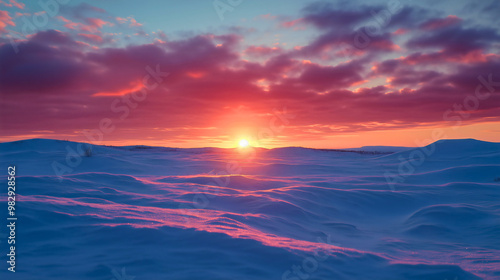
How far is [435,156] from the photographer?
15922mm

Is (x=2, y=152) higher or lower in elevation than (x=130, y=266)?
higher

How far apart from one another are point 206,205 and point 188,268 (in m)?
3.18

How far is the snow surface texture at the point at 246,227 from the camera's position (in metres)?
3.29

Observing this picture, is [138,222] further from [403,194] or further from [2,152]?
[2,152]

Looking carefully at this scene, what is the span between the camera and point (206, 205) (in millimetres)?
6324

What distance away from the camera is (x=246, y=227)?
475 centimetres

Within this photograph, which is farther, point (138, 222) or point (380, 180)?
point (380, 180)

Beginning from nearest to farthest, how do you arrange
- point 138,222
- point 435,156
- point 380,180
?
point 138,222 → point 380,180 → point 435,156

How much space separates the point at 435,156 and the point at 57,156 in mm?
16823

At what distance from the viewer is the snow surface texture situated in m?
3.29

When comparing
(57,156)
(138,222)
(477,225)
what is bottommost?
(477,225)

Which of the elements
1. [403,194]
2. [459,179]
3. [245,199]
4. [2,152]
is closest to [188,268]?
[245,199]

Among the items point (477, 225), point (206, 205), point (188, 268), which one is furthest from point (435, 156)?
point (188, 268)

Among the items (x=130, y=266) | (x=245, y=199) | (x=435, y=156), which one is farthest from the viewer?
(x=435, y=156)
